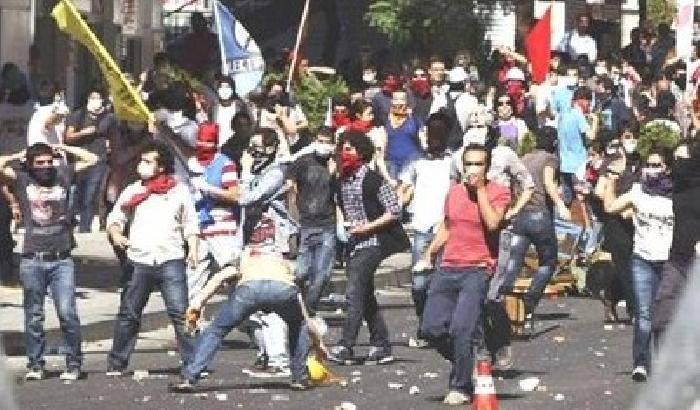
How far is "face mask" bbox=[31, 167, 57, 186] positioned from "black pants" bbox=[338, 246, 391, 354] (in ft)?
8.10

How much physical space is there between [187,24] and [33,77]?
680 inches

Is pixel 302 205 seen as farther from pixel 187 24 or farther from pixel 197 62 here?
pixel 187 24

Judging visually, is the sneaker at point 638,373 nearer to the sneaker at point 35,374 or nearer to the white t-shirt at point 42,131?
the sneaker at point 35,374

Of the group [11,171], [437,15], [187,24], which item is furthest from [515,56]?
[11,171]

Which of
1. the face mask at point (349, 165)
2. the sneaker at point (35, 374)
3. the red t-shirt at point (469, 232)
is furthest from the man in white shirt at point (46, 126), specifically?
the red t-shirt at point (469, 232)

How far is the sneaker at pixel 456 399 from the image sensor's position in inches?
481

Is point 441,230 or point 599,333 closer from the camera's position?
point 441,230

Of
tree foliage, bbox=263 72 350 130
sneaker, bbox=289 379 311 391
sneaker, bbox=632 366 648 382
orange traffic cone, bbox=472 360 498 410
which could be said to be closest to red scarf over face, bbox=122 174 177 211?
sneaker, bbox=289 379 311 391

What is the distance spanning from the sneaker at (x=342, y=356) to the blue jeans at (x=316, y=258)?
0.92 m

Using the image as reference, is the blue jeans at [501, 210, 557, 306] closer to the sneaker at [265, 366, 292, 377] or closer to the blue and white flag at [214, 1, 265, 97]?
the sneaker at [265, 366, 292, 377]

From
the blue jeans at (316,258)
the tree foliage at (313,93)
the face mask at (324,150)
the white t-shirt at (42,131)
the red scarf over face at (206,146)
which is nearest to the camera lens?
the red scarf over face at (206,146)

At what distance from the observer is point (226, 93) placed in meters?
22.0

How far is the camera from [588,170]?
24.2 metres

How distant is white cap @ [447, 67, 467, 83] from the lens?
28067 mm
